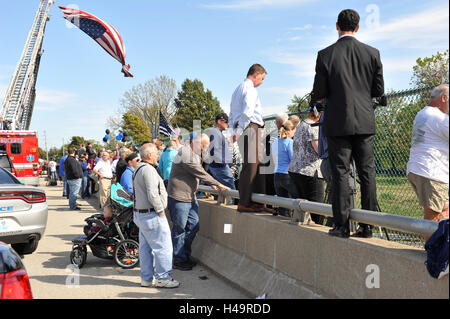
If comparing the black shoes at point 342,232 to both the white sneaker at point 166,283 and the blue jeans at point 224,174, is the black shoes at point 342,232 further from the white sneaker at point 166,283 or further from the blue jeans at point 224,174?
the blue jeans at point 224,174

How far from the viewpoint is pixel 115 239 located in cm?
771

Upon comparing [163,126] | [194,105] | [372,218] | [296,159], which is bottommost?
[372,218]

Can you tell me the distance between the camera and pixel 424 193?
3.95 metres

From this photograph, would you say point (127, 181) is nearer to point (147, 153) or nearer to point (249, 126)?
point (147, 153)

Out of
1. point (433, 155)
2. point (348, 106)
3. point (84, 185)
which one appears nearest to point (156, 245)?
point (348, 106)

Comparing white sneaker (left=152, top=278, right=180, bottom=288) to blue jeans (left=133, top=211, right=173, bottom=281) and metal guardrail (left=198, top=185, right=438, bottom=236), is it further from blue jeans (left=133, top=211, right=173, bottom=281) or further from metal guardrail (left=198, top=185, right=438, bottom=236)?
metal guardrail (left=198, top=185, right=438, bottom=236)

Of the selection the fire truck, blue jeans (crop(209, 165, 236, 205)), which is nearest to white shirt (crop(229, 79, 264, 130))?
blue jeans (crop(209, 165, 236, 205))

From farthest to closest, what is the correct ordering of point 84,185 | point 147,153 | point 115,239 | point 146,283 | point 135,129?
point 135,129, point 84,185, point 115,239, point 147,153, point 146,283

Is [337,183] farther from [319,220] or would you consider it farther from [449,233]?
[319,220]

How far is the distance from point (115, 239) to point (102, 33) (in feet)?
41.4

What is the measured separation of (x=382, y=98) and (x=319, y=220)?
215 centimetres

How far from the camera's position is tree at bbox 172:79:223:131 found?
7900cm

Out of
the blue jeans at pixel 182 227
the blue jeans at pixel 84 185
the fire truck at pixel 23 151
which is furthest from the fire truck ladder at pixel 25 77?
the blue jeans at pixel 182 227

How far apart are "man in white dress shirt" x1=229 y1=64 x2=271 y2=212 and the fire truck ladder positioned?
3775 centimetres
